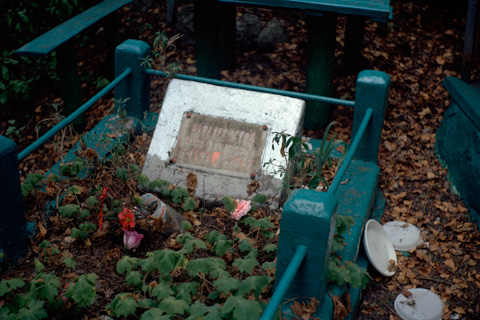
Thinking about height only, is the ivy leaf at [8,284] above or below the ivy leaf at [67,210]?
above

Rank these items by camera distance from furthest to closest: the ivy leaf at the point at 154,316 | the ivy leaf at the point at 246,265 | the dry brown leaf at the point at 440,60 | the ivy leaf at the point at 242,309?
the dry brown leaf at the point at 440,60, the ivy leaf at the point at 246,265, the ivy leaf at the point at 154,316, the ivy leaf at the point at 242,309

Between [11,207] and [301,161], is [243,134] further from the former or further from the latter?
[11,207]

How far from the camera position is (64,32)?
5.30 metres

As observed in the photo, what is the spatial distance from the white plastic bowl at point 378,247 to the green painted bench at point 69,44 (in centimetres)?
330

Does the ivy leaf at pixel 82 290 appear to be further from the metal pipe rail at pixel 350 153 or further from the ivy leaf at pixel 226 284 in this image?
the metal pipe rail at pixel 350 153

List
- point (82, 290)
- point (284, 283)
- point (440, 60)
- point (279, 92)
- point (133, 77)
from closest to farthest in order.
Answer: point (284, 283) < point (82, 290) < point (279, 92) < point (133, 77) < point (440, 60)

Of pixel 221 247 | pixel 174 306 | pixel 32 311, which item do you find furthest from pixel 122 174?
pixel 174 306

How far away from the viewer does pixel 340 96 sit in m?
6.69

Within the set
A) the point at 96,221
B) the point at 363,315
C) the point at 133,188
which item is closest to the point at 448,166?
the point at 363,315

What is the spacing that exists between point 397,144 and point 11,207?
4.22m

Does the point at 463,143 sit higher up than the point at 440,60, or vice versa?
the point at 440,60

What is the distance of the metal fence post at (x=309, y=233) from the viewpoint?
2.87 meters

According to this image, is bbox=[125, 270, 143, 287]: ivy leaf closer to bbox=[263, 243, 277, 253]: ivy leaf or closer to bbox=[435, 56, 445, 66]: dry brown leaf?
bbox=[263, 243, 277, 253]: ivy leaf

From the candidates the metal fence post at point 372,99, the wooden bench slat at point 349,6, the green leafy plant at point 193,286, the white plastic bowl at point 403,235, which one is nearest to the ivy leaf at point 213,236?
the green leafy plant at point 193,286
